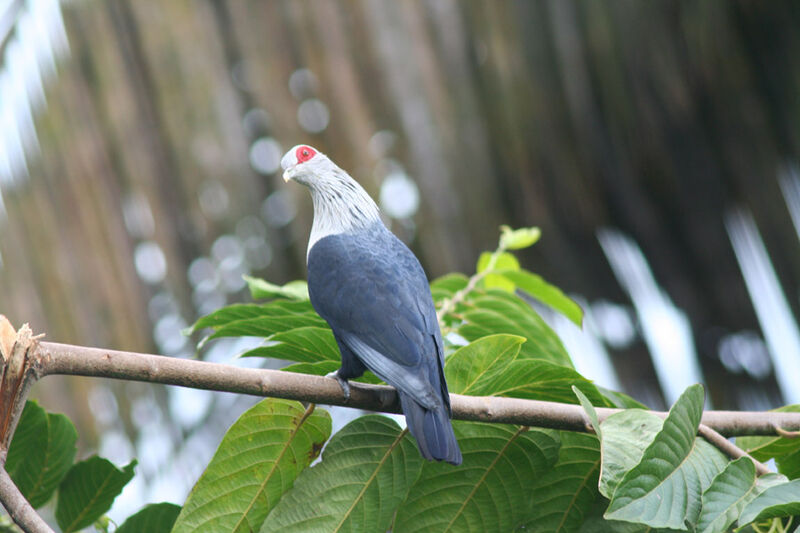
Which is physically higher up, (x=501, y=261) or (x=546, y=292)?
(x=501, y=261)

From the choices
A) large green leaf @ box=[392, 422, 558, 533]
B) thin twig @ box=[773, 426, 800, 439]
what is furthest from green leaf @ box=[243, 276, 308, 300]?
thin twig @ box=[773, 426, 800, 439]

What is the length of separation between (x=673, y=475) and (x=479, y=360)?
425 mm

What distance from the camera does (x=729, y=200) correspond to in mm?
3541

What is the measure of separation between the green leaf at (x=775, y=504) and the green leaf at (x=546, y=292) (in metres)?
1.03

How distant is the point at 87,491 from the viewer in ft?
5.33

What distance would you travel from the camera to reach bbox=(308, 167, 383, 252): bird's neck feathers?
90.6 inches

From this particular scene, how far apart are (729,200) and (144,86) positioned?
2770 millimetres

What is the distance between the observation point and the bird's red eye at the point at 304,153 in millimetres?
2447

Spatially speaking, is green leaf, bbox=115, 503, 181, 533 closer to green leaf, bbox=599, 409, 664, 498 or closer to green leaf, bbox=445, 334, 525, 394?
green leaf, bbox=445, 334, 525, 394

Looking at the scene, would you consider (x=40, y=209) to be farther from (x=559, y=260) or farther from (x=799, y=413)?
(x=799, y=413)

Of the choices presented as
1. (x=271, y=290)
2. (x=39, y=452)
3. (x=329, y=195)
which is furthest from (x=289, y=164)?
(x=39, y=452)

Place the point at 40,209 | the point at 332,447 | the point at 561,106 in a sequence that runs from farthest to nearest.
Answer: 1. the point at 40,209
2. the point at 561,106
3. the point at 332,447

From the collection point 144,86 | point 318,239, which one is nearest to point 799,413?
point 318,239

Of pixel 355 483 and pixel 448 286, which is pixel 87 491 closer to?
pixel 355 483
